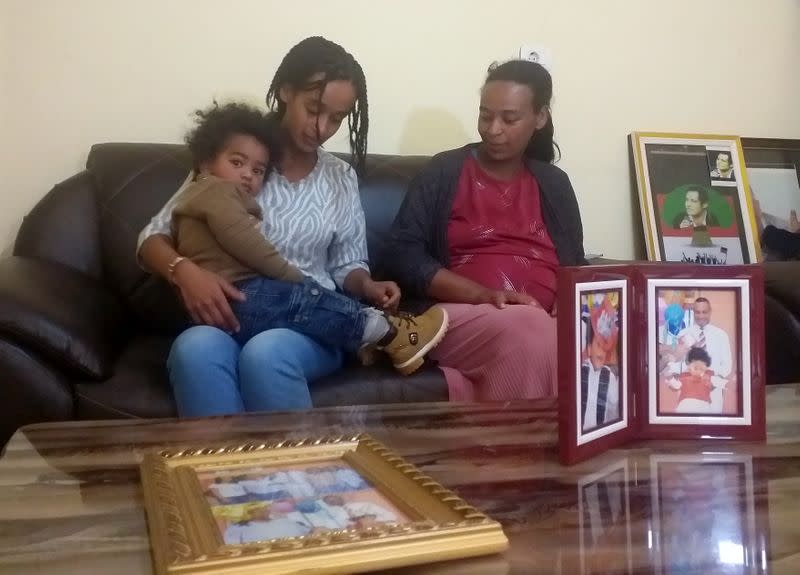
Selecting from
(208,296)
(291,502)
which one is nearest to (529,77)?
(208,296)

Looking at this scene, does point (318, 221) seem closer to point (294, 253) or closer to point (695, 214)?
point (294, 253)

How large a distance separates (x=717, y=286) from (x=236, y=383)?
79 cm

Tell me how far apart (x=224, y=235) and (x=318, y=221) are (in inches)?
10.5

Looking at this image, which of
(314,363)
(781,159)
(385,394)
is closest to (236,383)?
(314,363)

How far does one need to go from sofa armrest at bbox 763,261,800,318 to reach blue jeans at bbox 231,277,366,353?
82 cm

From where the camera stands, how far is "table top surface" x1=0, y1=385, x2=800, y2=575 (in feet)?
1.97

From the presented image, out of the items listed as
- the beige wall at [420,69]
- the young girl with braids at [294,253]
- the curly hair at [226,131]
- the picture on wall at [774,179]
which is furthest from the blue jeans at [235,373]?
the picture on wall at [774,179]

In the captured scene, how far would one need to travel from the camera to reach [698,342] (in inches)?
36.0

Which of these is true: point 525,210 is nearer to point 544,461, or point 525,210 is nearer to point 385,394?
point 385,394

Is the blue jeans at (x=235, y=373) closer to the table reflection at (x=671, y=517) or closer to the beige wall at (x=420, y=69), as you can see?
the table reflection at (x=671, y=517)

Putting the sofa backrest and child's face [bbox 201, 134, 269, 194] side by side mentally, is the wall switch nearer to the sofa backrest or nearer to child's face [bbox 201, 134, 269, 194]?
the sofa backrest

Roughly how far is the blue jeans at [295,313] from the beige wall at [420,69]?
74cm

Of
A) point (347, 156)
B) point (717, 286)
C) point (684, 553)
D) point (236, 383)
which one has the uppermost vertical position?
point (347, 156)

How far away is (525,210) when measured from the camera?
1.80m
